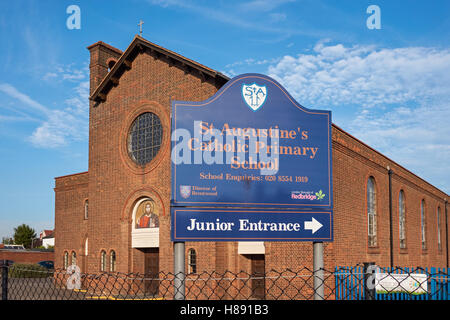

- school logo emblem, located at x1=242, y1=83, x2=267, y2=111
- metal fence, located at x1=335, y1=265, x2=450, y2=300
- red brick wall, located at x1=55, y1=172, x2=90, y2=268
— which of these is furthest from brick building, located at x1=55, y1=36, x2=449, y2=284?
school logo emblem, located at x1=242, y1=83, x2=267, y2=111

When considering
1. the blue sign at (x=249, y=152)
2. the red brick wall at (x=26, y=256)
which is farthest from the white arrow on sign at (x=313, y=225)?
the red brick wall at (x=26, y=256)

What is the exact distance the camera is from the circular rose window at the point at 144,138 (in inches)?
894

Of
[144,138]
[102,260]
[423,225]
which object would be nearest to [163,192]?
[144,138]

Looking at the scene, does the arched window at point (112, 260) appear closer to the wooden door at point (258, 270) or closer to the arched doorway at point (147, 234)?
the arched doorway at point (147, 234)

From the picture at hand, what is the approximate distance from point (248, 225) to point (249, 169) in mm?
820

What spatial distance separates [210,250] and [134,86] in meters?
9.99

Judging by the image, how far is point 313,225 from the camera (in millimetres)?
6891

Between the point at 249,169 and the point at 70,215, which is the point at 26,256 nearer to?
the point at 70,215

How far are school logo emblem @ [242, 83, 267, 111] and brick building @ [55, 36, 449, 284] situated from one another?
11768 millimetres

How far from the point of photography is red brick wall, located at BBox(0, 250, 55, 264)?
55.5m

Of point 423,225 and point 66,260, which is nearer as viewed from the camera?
point 66,260

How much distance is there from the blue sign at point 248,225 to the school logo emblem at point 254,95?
1.61 metres

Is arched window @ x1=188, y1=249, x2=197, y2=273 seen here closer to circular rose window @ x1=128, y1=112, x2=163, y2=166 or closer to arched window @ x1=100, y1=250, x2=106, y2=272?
circular rose window @ x1=128, y1=112, x2=163, y2=166

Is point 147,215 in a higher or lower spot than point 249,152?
lower
